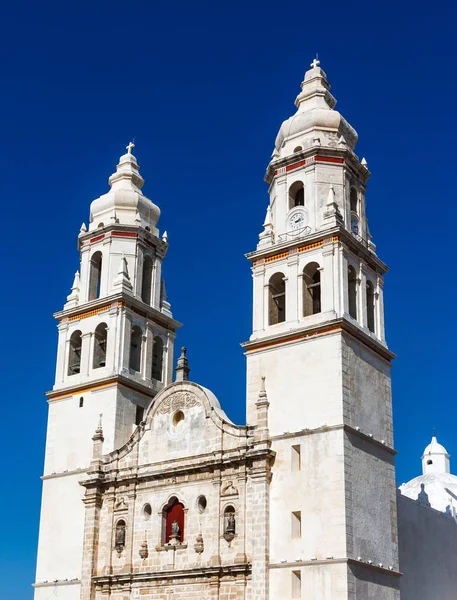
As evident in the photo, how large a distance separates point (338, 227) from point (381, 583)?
42.6 ft

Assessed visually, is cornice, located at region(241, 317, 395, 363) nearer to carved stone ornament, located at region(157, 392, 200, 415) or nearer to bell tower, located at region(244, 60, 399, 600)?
bell tower, located at region(244, 60, 399, 600)

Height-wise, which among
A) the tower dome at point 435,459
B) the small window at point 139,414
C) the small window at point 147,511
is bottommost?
the small window at point 147,511

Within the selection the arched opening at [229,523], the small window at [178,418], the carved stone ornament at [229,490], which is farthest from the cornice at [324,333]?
the arched opening at [229,523]

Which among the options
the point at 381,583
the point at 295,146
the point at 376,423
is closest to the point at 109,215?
the point at 295,146

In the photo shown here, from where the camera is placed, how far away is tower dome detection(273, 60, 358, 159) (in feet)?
131

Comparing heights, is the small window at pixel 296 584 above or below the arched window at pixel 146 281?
below

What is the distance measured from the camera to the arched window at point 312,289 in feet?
122

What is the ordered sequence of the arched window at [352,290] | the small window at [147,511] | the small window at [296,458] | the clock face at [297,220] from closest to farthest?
1. the small window at [296,458]
2. the arched window at [352,290]
3. the small window at [147,511]
4. the clock face at [297,220]

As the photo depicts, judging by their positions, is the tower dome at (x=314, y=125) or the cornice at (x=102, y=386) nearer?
the tower dome at (x=314, y=125)

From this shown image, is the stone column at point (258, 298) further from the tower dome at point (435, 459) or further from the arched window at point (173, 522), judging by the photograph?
the tower dome at point (435, 459)

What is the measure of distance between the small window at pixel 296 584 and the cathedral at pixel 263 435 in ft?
0.16

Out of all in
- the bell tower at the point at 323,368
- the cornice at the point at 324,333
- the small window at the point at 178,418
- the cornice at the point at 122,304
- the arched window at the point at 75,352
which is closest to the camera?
the bell tower at the point at 323,368

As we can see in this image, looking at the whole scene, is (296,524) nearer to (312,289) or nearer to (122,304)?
(312,289)

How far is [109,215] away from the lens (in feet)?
149
